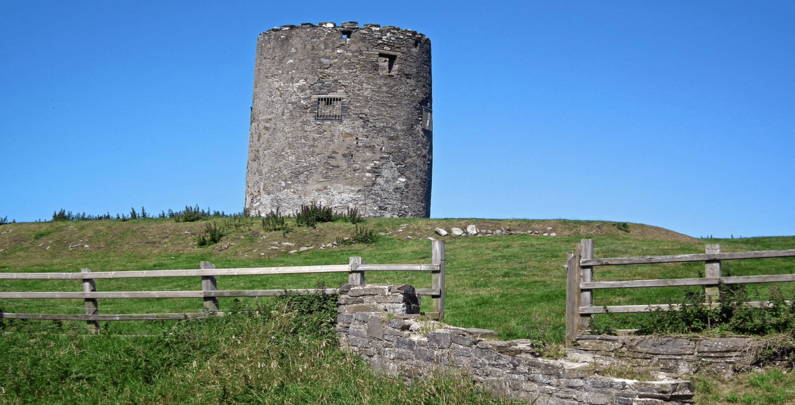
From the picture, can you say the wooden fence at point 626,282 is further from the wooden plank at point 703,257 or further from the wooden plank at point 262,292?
the wooden plank at point 262,292

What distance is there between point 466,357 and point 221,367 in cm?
352

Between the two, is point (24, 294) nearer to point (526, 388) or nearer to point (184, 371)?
point (184, 371)

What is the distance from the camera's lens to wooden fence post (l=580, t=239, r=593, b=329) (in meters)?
11.7

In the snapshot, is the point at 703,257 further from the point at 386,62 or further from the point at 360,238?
the point at 386,62

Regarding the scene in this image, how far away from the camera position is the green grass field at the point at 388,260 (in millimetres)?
13414

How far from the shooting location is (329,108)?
30891 millimetres

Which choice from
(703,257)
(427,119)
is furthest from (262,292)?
(427,119)

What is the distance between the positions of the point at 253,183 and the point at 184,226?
5380mm

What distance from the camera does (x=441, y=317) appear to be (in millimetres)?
11945

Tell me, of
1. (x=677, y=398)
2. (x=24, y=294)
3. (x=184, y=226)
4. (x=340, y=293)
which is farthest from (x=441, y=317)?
(x=184, y=226)

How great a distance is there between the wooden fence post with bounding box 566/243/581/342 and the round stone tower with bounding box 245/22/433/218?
1930cm

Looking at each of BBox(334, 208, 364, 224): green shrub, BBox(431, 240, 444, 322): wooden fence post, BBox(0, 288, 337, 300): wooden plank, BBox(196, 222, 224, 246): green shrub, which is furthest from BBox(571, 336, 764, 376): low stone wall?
BBox(334, 208, 364, 224): green shrub

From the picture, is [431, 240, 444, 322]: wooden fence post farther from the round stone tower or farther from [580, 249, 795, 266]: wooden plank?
the round stone tower

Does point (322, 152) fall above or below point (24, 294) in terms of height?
above
